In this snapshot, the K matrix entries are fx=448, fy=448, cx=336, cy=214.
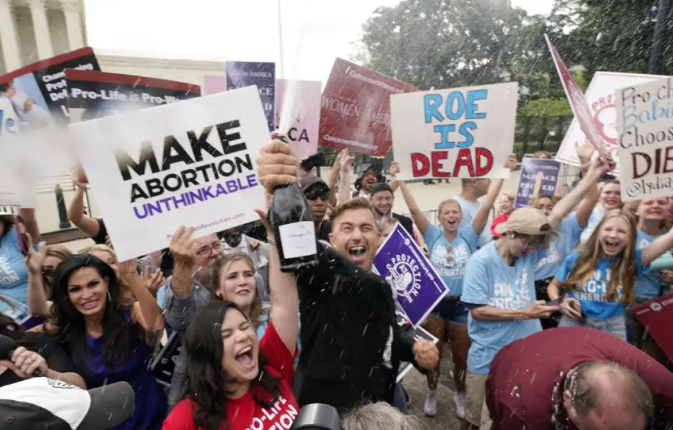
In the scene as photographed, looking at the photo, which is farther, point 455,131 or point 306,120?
point 306,120

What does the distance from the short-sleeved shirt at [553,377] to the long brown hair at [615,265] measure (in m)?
1.16

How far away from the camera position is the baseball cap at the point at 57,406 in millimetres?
1209

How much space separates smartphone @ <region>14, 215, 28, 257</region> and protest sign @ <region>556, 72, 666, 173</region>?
458cm

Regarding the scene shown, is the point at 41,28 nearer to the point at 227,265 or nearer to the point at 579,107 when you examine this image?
the point at 227,265

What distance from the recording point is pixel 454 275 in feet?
12.5

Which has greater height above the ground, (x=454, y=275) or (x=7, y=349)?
(x=7, y=349)

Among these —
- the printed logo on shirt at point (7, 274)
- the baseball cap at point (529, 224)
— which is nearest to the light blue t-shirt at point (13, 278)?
the printed logo on shirt at point (7, 274)

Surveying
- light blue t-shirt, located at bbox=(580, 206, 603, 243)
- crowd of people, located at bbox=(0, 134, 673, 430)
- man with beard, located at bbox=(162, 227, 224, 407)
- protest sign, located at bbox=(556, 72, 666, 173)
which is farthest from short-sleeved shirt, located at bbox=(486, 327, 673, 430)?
protest sign, located at bbox=(556, 72, 666, 173)

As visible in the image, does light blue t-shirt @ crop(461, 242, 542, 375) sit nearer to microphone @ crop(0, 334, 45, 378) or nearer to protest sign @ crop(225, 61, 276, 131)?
microphone @ crop(0, 334, 45, 378)

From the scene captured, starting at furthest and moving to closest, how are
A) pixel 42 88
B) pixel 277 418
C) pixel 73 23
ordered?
1. pixel 73 23
2. pixel 42 88
3. pixel 277 418

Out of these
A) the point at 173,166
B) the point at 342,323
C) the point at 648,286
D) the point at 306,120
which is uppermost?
the point at 306,120

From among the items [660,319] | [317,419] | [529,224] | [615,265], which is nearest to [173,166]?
[317,419]

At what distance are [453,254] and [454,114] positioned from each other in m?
1.22

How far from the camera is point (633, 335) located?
10.7 ft
